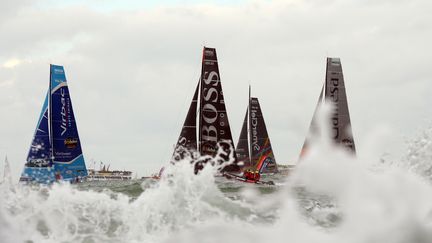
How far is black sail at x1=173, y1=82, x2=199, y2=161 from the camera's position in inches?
1523

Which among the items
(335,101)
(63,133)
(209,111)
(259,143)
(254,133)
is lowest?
(259,143)

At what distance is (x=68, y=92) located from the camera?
45.8 m

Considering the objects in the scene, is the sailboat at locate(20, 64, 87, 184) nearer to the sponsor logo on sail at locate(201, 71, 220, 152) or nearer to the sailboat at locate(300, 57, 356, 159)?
the sponsor logo on sail at locate(201, 71, 220, 152)

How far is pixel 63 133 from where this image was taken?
4450 cm

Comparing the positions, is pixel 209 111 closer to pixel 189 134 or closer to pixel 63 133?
pixel 189 134

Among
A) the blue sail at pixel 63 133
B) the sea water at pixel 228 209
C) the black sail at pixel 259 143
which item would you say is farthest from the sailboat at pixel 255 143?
the sea water at pixel 228 209

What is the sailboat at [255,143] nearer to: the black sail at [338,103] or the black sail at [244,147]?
the black sail at [244,147]

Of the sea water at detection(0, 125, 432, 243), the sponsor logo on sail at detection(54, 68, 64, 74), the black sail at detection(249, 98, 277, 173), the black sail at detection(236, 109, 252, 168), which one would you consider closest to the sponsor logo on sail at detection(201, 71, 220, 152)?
the sponsor logo on sail at detection(54, 68, 64, 74)

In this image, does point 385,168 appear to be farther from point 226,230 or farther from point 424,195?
point 226,230

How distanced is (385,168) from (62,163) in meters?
32.8

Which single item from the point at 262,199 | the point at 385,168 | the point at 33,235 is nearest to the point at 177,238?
the point at 33,235

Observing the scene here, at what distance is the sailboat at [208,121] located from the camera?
38531 millimetres

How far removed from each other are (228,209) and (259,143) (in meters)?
41.8

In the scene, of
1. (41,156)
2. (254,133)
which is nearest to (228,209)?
(41,156)
